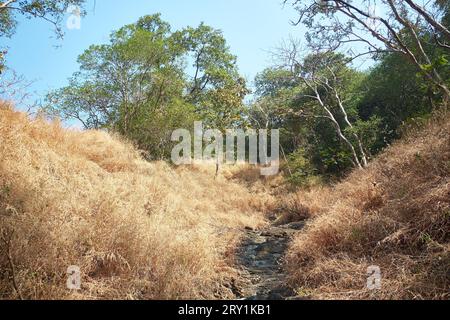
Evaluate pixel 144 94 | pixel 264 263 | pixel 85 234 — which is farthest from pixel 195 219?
pixel 144 94

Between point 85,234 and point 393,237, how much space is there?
13.4 feet

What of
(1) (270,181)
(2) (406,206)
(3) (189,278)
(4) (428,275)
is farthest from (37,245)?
(1) (270,181)

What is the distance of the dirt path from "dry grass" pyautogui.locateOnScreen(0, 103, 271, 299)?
0.39m

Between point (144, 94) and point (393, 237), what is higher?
point (144, 94)

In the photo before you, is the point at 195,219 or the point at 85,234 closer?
the point at 85,234

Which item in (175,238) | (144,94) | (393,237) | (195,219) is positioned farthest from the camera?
(144,94)

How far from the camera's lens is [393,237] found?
4.47 m

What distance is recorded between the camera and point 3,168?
16.9ft

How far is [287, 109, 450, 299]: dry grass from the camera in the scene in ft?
12.2

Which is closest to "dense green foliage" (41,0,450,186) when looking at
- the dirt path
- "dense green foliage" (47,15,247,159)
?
"dense green foliage" (47,15,247,159)

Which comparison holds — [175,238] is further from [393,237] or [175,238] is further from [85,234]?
[393,237]

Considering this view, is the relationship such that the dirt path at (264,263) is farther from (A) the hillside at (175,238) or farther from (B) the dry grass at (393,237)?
(B) the dry grass at (393,237)
